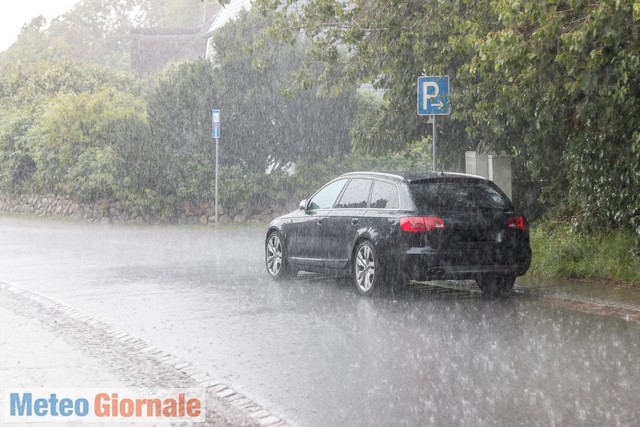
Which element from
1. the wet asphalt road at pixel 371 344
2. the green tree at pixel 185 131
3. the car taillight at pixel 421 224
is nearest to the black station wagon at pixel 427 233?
the car taillight at pixel 421 224

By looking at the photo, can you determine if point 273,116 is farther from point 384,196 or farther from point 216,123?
point 384,196

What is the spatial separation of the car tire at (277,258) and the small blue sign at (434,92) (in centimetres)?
314

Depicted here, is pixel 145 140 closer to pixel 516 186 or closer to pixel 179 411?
pixel 516 186

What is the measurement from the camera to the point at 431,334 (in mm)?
9500

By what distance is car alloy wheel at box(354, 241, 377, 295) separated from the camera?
12.4 meters

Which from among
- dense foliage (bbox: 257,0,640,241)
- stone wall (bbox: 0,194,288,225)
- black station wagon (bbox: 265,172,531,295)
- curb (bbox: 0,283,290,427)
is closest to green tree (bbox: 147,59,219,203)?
stone wall (bbox: 0,194,288,225)

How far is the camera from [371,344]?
8992mm

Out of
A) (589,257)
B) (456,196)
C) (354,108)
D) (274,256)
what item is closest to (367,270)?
(456,196)

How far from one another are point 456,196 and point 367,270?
141 centimetres

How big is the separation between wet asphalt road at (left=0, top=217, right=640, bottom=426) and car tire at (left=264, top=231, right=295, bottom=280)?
0.74 ft

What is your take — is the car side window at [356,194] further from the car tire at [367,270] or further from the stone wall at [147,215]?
the stone wall at [147,215]

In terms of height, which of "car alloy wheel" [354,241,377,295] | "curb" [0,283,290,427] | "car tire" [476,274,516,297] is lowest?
"curb" [0,283,290,427]

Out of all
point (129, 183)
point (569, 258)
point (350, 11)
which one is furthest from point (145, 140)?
point (569, 258)

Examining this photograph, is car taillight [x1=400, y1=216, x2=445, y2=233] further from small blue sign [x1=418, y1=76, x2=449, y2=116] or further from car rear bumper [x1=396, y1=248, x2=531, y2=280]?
small blue sign [x1=418, y1=76, x2=449, y2=116]
